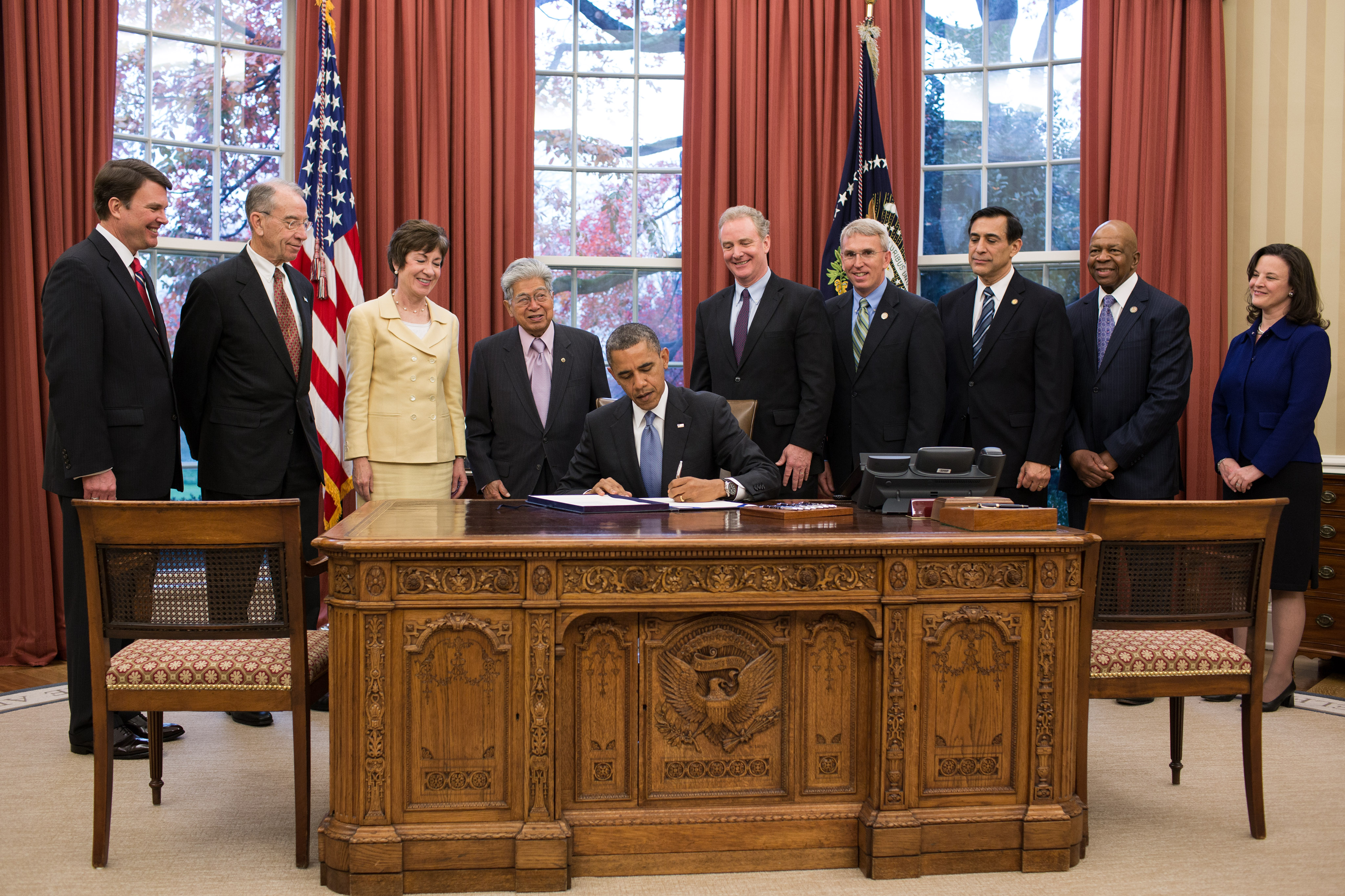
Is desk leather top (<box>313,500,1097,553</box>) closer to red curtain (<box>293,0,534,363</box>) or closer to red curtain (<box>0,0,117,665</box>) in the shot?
A: red curtain (<box>0,0,117,665</box>)

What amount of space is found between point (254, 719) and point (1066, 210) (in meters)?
4.47

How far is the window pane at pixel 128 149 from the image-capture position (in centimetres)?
496

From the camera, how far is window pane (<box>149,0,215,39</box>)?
16.6 feet

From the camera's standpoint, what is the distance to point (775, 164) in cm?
535

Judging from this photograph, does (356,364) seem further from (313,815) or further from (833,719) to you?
(833,719)

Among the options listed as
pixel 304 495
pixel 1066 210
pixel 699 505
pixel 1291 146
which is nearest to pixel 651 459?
pixel 699 505

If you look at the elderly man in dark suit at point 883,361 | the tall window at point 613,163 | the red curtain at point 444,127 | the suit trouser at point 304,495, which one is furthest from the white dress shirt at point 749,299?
the tall window at point 613,163

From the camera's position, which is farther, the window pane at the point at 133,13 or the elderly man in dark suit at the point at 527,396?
the window pane at the point at 133,13

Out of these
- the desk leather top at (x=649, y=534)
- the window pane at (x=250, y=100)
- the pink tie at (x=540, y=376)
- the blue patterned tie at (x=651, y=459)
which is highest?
the window pane at (x=250, y=100)

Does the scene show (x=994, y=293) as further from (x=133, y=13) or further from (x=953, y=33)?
(x=133, y=13)

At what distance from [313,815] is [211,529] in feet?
2.99

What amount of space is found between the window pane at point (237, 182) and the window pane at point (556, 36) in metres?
1.49

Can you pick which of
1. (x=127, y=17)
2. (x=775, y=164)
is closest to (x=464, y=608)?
(x=775, y=164)

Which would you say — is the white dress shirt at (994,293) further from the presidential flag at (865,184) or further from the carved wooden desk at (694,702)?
the carved wooden desk at (694,702)
